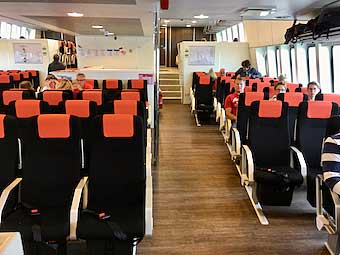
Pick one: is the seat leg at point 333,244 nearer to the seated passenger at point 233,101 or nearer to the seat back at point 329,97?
the seat back at point 329,97

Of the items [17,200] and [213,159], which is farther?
[213,159]

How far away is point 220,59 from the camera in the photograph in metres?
10.6

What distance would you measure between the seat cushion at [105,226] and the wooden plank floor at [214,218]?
23.8 inches

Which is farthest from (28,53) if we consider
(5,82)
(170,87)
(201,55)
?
(201,55)

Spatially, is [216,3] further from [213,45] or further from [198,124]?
[213,45]

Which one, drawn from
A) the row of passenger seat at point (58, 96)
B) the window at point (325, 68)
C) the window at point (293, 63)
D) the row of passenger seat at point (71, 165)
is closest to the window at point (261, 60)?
the window at point (293, 63)

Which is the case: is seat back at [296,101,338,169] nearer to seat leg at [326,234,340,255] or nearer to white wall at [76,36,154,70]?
seat leg at [326,234,340,255]

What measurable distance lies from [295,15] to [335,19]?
1667mm

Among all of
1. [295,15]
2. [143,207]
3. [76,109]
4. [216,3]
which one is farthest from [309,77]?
[143,207]

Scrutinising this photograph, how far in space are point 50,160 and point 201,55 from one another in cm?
834

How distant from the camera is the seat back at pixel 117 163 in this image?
2.64 meters

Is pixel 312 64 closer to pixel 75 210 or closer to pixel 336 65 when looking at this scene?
pixel 336 65

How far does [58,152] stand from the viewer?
8.57 ft

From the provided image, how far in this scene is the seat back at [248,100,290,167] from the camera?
3.67 m
